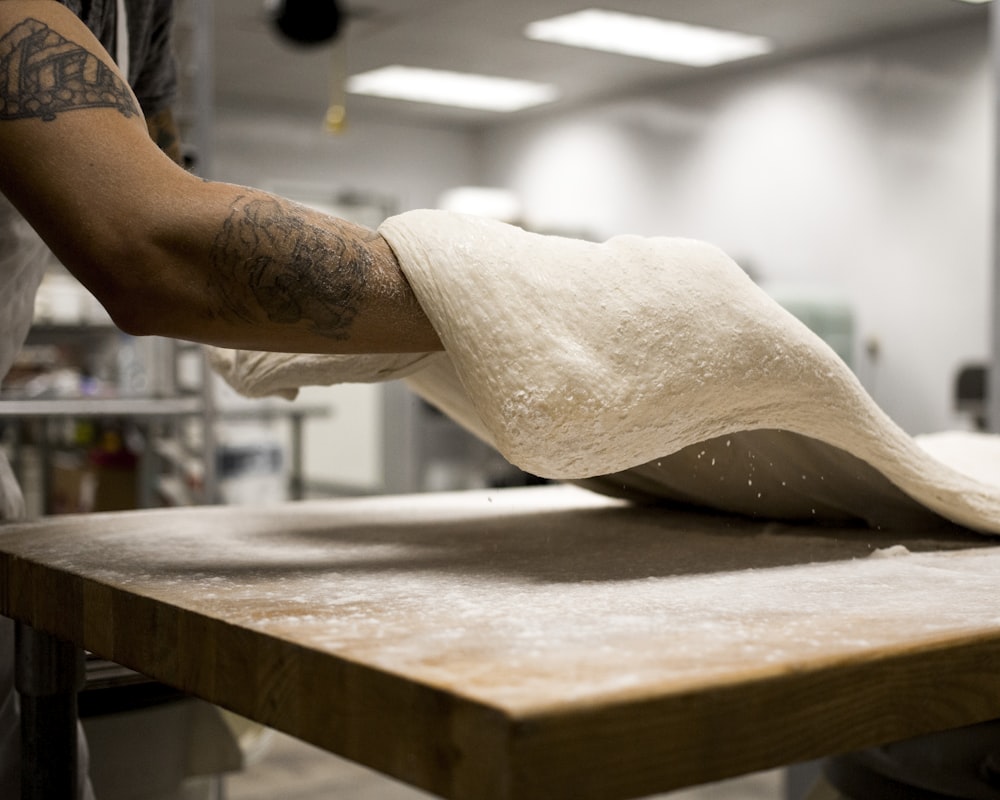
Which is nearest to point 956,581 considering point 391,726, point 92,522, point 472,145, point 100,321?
point 391,726

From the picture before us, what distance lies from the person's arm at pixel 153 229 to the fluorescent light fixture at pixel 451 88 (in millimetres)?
5538

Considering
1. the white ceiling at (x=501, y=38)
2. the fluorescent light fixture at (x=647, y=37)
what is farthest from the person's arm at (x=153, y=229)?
the fluorescent light fixture at (x=647, y=37)

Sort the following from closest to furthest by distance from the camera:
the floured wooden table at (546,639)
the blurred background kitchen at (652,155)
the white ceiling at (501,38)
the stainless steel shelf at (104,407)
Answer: the floured wooden table at (546,639)
the stainless steel shelf at (104,407)
the blurred background kitchen at (652,155)
the white ceiling at (501,38)

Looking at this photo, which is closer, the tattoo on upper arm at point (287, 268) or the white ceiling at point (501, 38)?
the tattoo on upper arm at point (287, 268)

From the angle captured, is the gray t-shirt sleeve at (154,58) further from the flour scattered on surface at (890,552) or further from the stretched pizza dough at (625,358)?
the flour scattered on surface at (890,552)

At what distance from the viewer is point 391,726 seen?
1.46 ft

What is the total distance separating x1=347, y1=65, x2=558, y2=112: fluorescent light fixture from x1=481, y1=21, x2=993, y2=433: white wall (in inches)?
22.4

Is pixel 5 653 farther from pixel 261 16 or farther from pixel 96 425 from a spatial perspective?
pixel 261 16

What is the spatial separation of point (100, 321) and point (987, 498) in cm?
277

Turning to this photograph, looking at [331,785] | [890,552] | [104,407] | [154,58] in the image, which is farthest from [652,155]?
[890,552]

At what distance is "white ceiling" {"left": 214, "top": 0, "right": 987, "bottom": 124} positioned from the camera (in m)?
4.78

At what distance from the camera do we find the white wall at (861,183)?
194 inches

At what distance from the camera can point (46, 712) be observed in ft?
2.74

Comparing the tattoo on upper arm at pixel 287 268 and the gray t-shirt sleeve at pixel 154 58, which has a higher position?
the gray t-shirt sleeve at pixel 154 58
